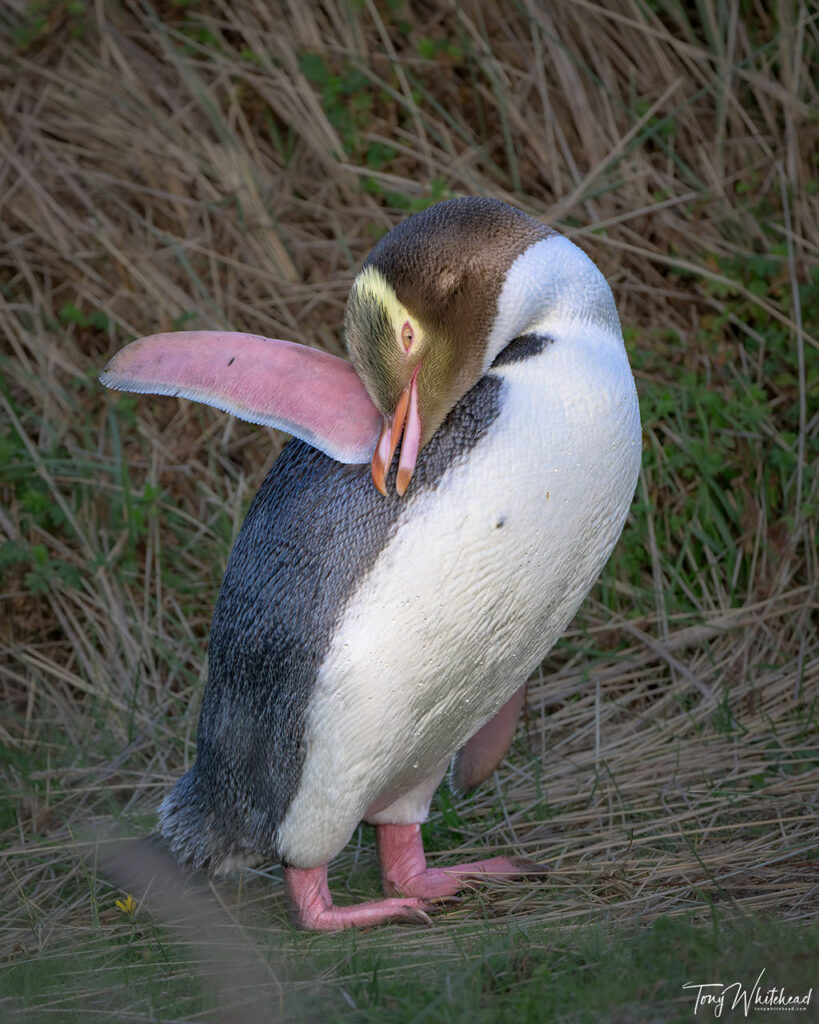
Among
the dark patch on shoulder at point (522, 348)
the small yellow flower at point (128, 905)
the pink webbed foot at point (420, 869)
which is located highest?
the dark patch on shoulder at point (522, 348)

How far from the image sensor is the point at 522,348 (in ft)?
7.72

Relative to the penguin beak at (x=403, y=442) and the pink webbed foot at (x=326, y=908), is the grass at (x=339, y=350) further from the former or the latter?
the penguin beak at (x=403, y=442)

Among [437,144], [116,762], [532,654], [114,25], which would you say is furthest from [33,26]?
[532,654]

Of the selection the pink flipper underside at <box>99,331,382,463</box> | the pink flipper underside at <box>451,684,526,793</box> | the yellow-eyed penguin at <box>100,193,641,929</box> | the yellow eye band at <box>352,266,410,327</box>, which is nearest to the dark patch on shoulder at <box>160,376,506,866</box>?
the yellow-eyed penguin at <box>100,193,641,929</box>

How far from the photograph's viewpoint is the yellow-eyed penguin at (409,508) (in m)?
2.26

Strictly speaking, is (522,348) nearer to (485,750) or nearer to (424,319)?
(424,319)

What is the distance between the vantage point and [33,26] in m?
4.74

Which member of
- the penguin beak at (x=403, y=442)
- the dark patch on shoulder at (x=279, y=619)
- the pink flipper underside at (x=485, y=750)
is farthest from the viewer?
the pink flipper underside at (x=485, y=750)

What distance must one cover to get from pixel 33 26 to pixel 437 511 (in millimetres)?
3446

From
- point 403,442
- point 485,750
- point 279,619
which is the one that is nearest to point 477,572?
point 403,442

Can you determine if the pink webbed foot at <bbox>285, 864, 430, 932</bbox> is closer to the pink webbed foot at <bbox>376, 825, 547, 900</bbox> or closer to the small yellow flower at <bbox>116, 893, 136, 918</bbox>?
the pink webbed foot at <bbox>376, 825, 547, 900</bbox>

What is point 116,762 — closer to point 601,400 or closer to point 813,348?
point 601,400

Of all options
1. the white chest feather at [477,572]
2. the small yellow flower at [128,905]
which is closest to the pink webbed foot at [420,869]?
the white chest feather at [477,572]

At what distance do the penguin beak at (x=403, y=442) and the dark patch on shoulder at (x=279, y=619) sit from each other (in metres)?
0.07
